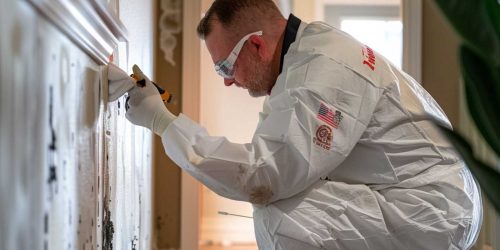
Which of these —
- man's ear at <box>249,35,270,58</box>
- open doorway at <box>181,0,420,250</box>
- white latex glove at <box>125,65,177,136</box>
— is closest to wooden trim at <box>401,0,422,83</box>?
open doorway at <box>181,0,420,250</box>

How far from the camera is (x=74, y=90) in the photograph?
793 millimetres

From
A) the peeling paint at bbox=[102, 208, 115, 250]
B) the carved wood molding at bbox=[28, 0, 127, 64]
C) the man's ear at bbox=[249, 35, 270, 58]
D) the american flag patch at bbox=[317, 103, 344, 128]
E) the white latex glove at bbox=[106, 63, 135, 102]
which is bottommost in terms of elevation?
the peeling paint at bbox=[102, 208, 115, 250]

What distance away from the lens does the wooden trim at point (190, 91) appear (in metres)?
2.46

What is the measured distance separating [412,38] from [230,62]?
50.0 inches

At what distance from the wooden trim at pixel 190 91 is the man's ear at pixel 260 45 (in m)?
0.91

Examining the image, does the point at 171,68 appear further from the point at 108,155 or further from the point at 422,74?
the point at 108,155

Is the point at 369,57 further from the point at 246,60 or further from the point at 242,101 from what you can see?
the point at 242,101

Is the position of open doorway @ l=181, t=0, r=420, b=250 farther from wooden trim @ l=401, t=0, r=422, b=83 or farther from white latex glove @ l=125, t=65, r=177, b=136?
white latex glove @ l=125, t=65, r=177, b=136

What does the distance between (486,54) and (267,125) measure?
0.84 metres

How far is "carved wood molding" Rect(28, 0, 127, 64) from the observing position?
66 centimetres

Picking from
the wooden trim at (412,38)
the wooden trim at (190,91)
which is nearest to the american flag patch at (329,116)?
the wooden trim at (190,91)

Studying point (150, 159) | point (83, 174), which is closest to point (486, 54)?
point (83, 174)

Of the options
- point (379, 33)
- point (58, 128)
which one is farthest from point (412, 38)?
point (58, 128)

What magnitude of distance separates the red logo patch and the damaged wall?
42cm
